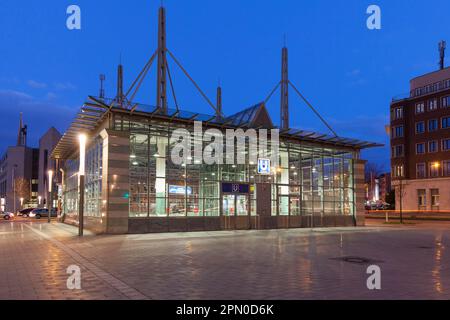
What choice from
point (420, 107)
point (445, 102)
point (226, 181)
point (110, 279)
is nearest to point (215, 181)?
point (226, 181)

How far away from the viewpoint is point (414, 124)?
3027 inches

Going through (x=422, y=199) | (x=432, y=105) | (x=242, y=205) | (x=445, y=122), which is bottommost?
(x=422, y=199)

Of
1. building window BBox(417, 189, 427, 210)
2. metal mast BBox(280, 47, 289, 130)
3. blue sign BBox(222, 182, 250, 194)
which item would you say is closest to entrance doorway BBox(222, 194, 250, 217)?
blue sign BBox(222, 182, 250, 194)

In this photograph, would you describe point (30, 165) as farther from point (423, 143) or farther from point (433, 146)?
point (433, 146)

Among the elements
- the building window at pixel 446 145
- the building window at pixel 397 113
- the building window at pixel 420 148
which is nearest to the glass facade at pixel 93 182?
the building window at pixel 446 145

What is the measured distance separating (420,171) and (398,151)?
581 cm

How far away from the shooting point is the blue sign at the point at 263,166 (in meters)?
32.6

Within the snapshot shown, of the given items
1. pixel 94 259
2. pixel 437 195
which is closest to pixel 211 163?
pixel 94 259

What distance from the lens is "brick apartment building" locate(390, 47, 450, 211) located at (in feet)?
235

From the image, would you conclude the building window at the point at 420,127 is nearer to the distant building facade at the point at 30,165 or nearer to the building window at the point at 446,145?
the building window at the point at 446,145

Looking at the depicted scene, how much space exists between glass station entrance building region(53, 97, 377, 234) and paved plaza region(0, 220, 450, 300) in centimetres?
821

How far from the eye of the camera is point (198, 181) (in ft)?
Answer: 98.5

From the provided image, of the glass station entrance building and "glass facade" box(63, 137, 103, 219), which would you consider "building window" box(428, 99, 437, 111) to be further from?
"glass facade" box(63, 137, 103, 219)
